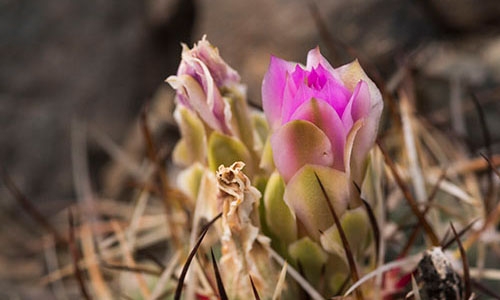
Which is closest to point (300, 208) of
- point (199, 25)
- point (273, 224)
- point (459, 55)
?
point (273, 224)

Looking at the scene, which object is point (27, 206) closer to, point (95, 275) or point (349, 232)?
point (95, 275)

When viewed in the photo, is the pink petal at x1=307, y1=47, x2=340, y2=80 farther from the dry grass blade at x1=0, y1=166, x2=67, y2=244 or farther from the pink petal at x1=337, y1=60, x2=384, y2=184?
the dry grass blade at x1=0, y1=166, x2=67, y2=244

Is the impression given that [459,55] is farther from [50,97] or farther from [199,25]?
[50,97]

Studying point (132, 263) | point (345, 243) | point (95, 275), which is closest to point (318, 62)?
point (345, 243)

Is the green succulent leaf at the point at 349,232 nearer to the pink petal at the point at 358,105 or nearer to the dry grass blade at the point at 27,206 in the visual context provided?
the pink petal at the point at 358,105

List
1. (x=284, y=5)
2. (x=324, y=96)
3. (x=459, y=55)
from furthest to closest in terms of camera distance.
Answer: (x=284, y=5) < (x=459, y=55) < (x=324, y=96)

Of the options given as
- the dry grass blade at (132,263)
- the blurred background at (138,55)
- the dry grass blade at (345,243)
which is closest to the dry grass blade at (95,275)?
the dry grass blade at (132,263)
